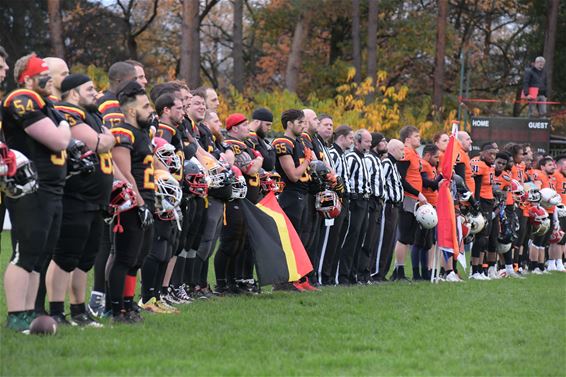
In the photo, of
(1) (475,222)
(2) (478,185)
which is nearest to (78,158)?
(1) (475,222)

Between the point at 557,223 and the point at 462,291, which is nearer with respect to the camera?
the point at 462,291

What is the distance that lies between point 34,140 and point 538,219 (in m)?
12.4

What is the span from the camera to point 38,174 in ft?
25.5

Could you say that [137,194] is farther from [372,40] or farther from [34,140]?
[372,40]

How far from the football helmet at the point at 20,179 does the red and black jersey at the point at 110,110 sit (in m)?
1.65

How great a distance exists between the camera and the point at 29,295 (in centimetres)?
804

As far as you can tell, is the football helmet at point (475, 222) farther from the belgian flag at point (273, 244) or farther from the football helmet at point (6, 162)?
the football helmet at point (6, 162)

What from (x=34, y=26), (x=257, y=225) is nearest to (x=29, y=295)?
(x=257, y=225)

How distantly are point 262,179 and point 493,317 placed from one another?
3.33 meters

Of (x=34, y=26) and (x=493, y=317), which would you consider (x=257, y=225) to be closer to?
(x=493, y=317)

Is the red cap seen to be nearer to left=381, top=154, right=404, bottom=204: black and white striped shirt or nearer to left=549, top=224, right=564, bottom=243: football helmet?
left=381, top=154, right=404, bottom=204: black and white striped shirt

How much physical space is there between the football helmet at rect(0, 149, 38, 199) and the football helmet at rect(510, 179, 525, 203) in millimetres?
11330

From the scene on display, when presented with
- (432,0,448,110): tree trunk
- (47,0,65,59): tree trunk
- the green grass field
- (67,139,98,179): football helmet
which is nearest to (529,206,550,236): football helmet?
the green grass field

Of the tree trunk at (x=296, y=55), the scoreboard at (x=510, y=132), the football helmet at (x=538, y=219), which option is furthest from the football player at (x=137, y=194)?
the tree trunk at (x=296, y=55)
